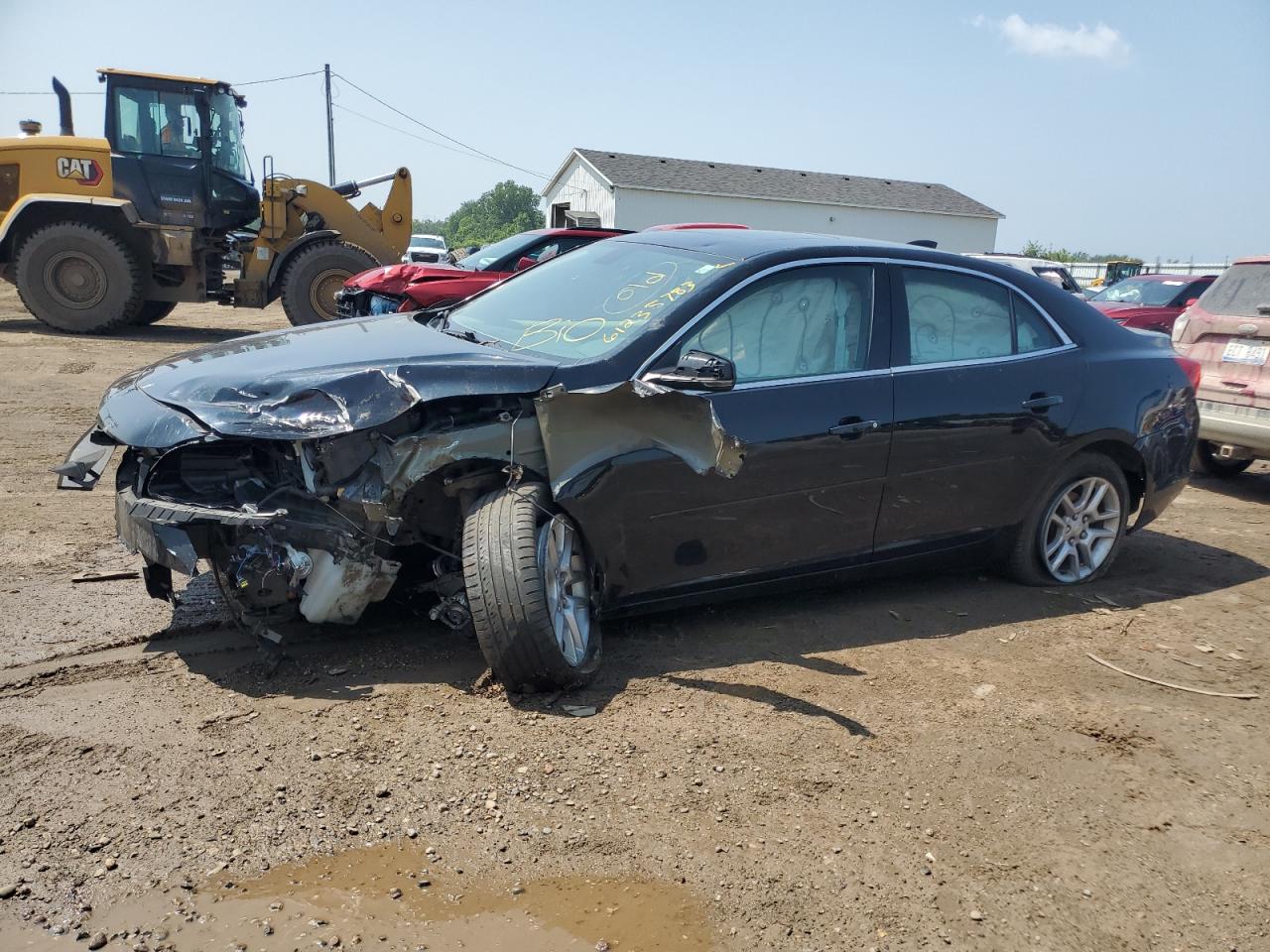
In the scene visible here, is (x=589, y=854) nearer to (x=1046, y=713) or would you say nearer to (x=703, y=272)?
(x=1046, y=713)

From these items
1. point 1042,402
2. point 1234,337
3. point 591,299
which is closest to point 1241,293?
point 1234,337

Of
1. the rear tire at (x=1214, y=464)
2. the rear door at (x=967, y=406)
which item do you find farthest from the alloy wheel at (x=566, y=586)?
the rear tire at (x=1214, y=464)

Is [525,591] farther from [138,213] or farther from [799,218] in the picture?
[799,218]

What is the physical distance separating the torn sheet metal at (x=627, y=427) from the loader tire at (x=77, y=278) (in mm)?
12058

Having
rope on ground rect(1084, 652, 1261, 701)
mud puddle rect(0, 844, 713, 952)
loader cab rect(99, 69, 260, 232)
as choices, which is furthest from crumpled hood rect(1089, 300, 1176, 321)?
mud puddle rect(0, 844, 713, 952)

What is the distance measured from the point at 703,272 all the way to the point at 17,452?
5306 mm

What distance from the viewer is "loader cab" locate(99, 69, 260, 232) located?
43.2ft

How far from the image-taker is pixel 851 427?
4.31 metres

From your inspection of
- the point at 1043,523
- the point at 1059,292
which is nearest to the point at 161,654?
the point at 1043,523

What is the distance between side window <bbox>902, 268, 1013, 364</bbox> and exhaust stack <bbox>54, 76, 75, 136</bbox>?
44.9ft

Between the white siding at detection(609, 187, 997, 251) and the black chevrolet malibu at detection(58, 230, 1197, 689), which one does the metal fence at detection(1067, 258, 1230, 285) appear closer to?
the white siding at detection(609, 187, 997, 251)

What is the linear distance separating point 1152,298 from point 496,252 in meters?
9.17

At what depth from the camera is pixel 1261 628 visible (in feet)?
16.0

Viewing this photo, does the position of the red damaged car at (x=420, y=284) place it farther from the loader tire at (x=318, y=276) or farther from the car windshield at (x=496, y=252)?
the loader tire at (x=318, y=276)
